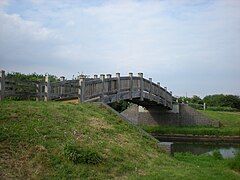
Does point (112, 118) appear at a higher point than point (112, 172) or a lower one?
higher

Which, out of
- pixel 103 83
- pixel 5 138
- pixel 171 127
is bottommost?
pixel 171 127

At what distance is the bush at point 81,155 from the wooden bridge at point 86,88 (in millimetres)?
6369

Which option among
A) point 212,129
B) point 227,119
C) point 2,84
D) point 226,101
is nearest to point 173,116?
point 212,129

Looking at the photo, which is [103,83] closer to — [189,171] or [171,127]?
[189,171]

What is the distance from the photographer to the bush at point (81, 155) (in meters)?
9.02

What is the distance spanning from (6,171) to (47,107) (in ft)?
16.3

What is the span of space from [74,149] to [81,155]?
0.27 m

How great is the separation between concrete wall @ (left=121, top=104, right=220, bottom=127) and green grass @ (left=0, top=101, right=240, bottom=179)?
88.8 ft

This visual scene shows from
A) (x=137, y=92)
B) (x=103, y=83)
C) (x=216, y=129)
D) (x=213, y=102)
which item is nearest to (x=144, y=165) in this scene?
(x=103, y=83)

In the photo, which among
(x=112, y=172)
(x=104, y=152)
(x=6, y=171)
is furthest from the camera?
(x=104, y=152)

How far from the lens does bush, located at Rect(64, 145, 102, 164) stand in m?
9.02

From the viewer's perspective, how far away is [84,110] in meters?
13.7

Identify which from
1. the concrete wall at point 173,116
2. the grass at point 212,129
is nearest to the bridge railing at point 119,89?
the grass at point 212,129

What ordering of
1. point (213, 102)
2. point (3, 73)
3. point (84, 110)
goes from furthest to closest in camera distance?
point (213, 102) → point (3, 73) → point (84, 110)
